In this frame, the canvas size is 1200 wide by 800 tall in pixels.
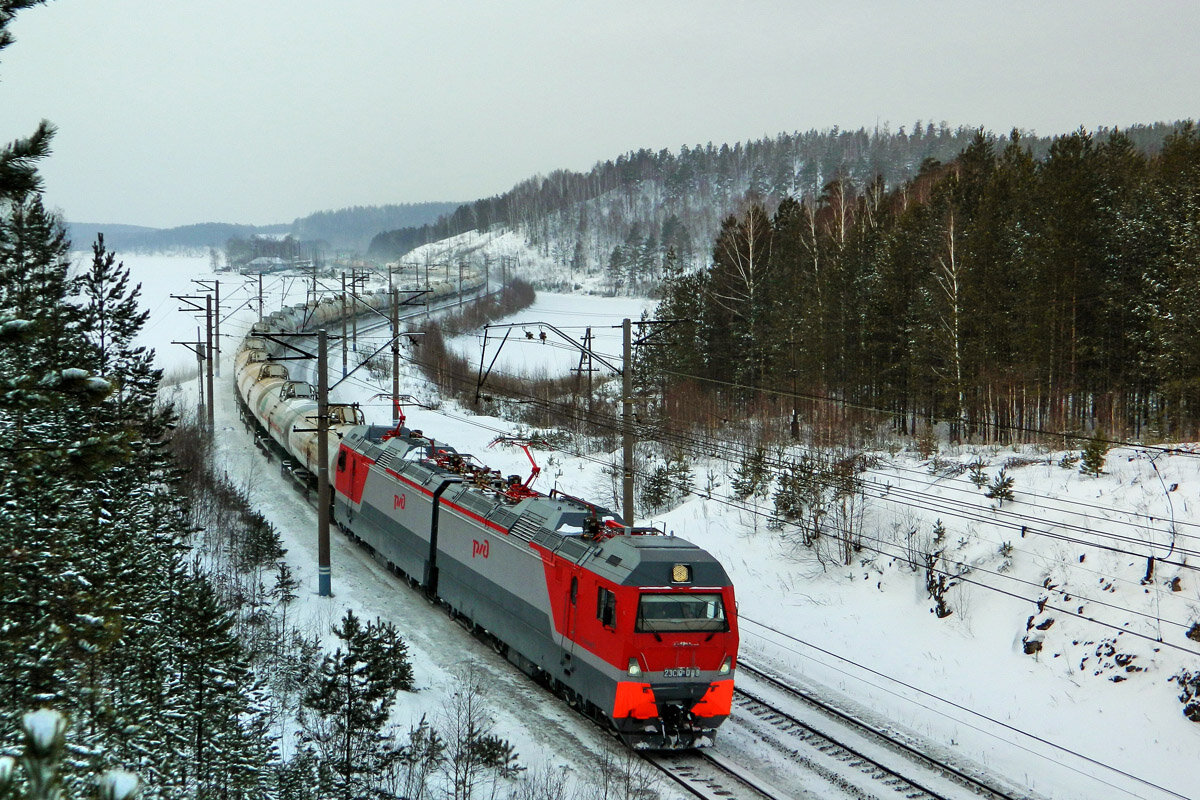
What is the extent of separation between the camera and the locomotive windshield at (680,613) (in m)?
14.9

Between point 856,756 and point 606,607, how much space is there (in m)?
Result: 4.96

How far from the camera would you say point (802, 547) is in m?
26.2

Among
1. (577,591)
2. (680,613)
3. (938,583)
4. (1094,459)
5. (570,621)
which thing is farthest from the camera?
(1094,459)

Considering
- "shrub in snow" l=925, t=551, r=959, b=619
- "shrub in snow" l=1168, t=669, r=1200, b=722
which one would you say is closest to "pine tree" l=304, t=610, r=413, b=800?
"shrub in snow" l=925, t=551, r=959, b=619

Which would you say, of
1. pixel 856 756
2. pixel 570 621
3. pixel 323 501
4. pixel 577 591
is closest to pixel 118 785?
→ pixel 577 591

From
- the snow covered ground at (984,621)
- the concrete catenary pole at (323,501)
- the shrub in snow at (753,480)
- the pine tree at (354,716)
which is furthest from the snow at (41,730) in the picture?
the shrub in snow at (753,480)

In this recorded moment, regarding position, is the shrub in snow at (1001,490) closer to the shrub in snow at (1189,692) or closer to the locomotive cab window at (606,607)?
the shrub in snow at (1189,692)

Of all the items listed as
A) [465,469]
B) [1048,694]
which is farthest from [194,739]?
[1048,694]

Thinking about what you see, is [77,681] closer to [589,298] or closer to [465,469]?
[465,469]

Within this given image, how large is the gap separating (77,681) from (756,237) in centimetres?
4666

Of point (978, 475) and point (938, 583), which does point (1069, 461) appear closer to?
point (978, 475)

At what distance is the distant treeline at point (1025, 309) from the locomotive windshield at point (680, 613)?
48.7 ft

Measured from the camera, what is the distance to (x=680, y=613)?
15.2 meters

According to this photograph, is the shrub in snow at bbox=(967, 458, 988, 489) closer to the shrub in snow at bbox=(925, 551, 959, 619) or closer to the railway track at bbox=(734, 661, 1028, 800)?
the shrub in snow at bbox=(925, 551, 959, 619)
